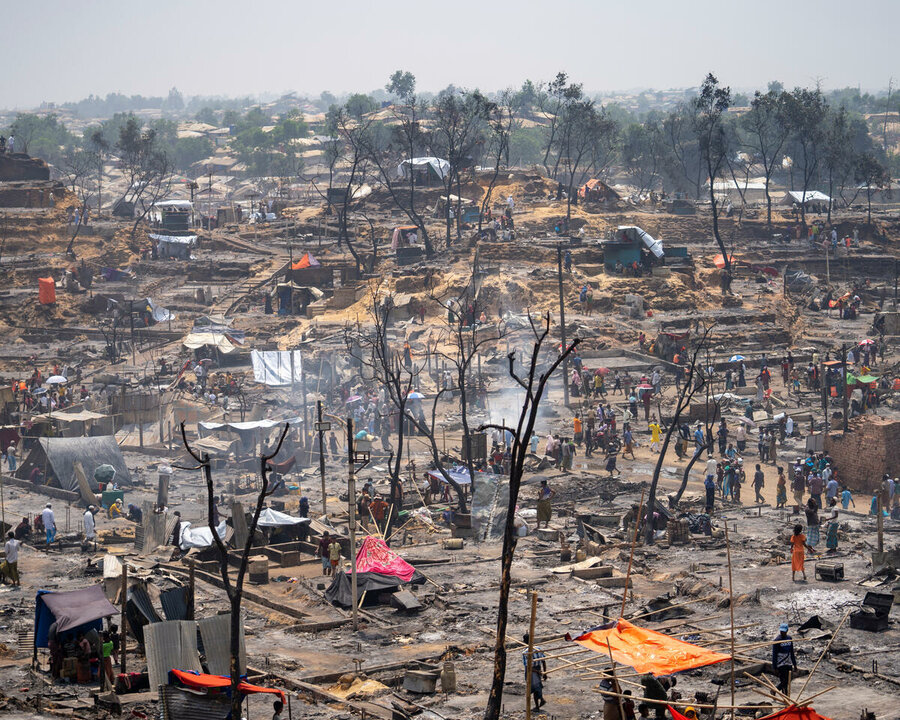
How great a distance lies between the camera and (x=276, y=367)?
148 ft

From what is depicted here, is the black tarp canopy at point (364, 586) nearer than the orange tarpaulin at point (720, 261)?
Yes

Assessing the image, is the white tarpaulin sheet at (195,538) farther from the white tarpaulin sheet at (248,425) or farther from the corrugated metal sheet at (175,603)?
the white tarpaulin sheet at (248,425)

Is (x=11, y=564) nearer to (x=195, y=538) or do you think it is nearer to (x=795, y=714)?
(x=195, y=538)

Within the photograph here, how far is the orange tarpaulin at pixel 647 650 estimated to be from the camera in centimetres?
1573

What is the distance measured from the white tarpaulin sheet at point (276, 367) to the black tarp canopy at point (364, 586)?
21251 millimetres

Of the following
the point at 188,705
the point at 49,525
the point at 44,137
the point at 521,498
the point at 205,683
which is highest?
the point at 44,137

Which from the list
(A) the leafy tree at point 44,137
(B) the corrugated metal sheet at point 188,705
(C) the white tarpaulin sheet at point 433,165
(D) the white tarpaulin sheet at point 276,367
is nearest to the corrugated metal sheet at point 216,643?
(B) the corrugated metal sheet at point 188,705

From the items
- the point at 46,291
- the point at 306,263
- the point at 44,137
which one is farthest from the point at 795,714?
the point at 44,137

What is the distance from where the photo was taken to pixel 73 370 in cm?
4838

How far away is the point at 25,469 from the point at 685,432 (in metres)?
19.9

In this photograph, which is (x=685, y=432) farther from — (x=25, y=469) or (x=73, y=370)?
(x=73, y=370)

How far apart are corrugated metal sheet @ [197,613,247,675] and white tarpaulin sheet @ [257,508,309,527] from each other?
938cm

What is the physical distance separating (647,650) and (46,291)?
45.6 m

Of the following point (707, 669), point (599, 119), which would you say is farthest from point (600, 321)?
point (599, 119)
